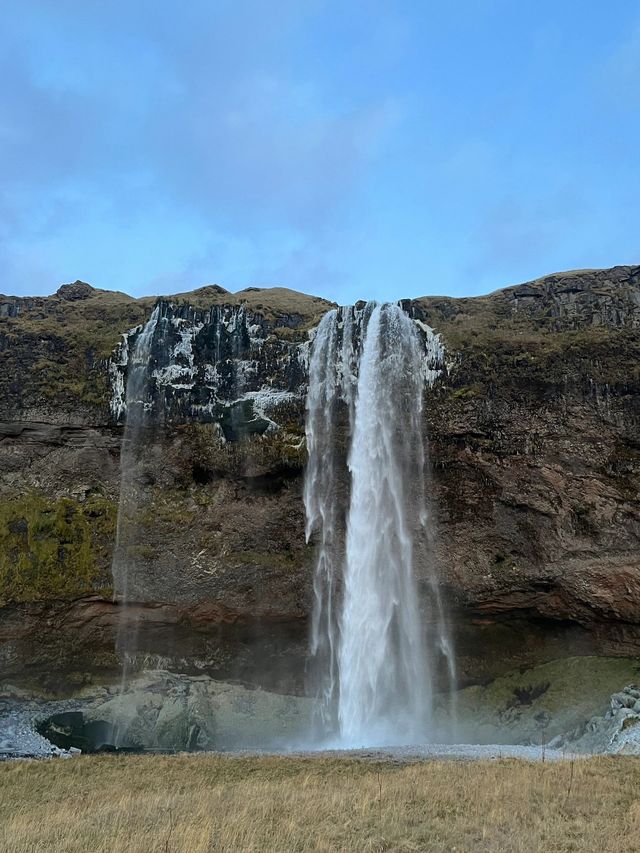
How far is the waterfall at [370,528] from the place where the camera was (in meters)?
32.2

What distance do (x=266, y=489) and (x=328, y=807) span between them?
25302 mm

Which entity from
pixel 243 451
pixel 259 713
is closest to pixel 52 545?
pixel 243 451

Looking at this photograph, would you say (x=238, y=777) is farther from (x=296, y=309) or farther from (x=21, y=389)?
(x=296, y=309)

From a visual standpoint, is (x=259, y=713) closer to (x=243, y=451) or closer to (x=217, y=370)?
(x=243, y=451)

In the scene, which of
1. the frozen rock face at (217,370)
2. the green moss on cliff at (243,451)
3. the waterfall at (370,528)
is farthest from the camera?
the frozen rock face at (217,370)

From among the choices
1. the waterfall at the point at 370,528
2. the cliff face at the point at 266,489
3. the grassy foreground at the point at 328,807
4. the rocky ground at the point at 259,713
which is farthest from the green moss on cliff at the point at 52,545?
the grassy foreground at the point at 328,807

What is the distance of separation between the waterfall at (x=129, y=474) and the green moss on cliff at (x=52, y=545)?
68cm

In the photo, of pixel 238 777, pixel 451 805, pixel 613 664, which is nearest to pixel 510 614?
pixel 613 664

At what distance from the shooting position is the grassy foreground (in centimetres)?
1070

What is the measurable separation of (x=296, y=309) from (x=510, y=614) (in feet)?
76.1

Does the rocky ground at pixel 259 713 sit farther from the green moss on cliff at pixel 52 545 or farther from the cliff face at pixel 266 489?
the green moss on cliff at pixel 52 545

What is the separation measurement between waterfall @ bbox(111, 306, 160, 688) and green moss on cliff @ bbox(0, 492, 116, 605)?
2.25 feet

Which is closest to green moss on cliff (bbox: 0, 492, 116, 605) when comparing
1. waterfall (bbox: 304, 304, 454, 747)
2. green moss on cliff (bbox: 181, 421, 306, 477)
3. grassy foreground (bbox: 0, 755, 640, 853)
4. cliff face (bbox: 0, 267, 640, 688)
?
cliff face (bbox: 0, 267, 640, 688)

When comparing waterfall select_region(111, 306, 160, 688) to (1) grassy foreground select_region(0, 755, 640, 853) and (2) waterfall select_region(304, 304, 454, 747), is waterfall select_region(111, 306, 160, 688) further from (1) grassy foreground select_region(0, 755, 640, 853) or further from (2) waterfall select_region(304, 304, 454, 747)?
(1) grassy foreground select_region(0, 755, 640, 853)
